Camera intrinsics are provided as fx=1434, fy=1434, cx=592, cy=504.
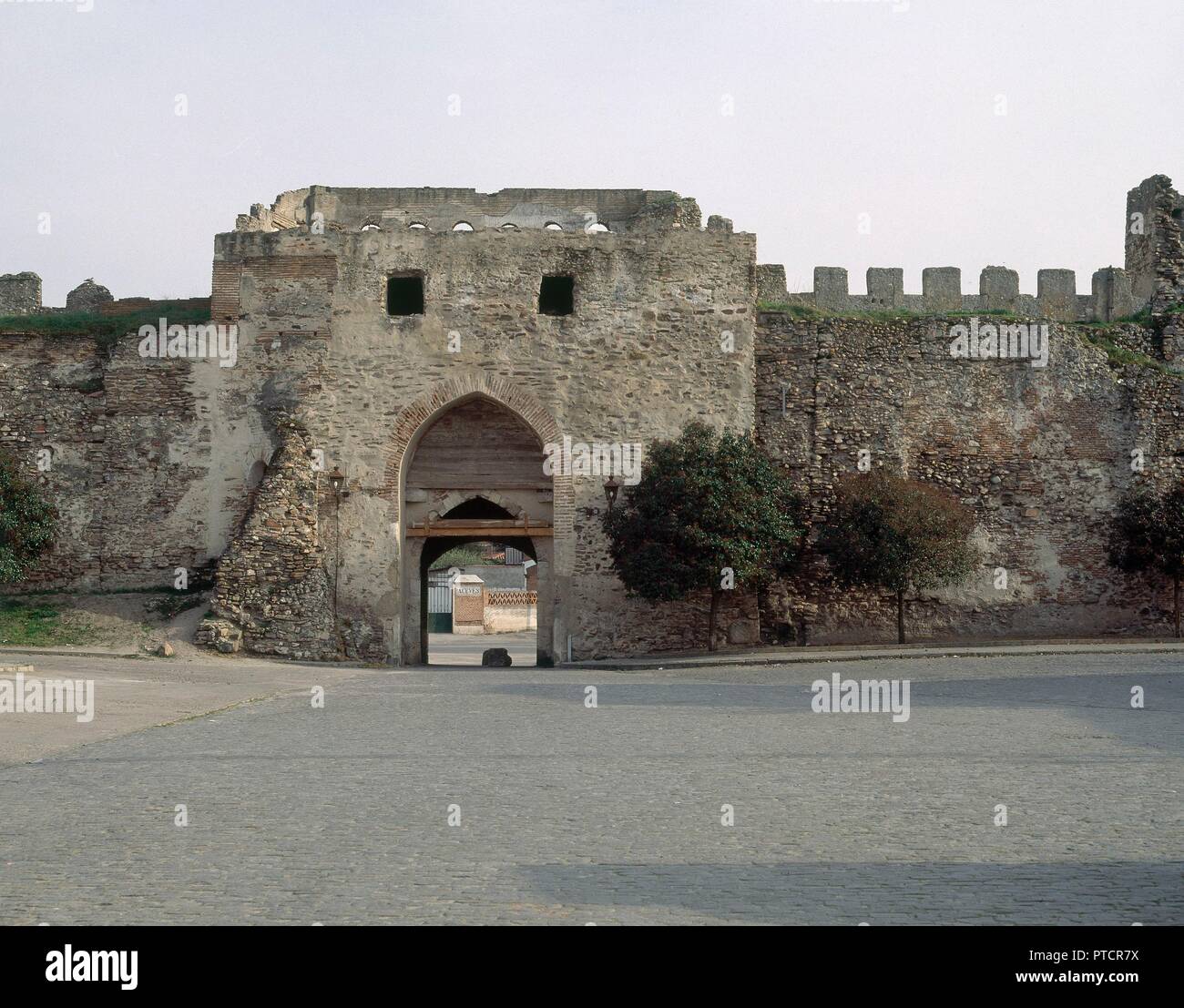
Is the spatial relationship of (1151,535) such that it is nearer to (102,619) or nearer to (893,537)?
(893,537)

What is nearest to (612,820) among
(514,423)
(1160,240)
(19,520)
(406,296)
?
(514,423)

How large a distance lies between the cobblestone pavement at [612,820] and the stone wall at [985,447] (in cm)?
1120

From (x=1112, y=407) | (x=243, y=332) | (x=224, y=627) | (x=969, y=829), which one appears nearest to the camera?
(x=969, y=829)

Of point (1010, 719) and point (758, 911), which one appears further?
point (1010, 719)

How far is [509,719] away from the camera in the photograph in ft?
45.3

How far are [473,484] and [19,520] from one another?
743cm

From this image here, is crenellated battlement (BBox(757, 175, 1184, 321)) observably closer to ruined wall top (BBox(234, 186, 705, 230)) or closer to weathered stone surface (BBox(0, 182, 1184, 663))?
weathered stone surface (BBox(0, 182, 1184, 663))

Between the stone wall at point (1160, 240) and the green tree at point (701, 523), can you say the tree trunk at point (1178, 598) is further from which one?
the green tree at point (701, 523)

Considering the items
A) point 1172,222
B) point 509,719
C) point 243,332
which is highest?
point 1172,222

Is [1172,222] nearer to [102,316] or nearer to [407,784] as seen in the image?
[102,316]

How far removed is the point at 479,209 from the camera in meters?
27.6

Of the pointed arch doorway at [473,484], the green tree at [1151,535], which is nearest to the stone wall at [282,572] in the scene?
the pointed arch doorway at [473,484]

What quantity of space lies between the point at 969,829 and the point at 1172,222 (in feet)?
76.2

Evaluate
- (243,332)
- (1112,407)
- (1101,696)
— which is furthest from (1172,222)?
(243,332)
